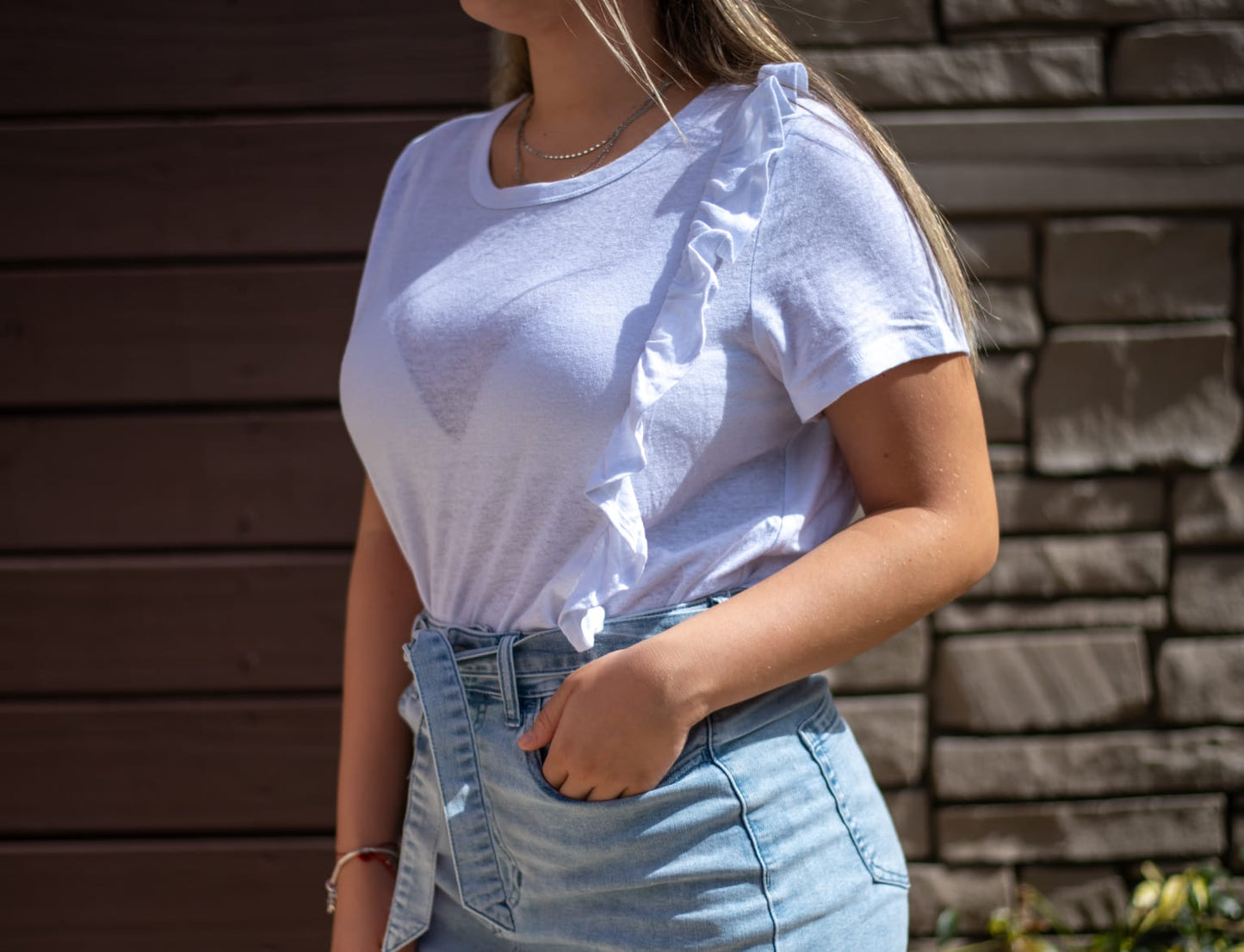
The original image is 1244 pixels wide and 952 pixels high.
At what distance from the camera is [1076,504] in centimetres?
182

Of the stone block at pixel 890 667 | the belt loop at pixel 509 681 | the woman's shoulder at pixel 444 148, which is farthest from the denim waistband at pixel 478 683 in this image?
the stone block at pixel 890 667

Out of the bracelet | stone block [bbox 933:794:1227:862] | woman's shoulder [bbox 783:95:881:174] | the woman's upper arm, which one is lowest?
stone block [bbox 933:794:1227:862]

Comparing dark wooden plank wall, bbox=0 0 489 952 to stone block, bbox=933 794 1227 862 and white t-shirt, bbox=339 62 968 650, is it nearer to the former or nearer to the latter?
white t-shirt, bbox=339 62 968 650

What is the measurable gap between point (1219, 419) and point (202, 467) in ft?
5.89

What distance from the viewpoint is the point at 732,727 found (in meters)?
0.89

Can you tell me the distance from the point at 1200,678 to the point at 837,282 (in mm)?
1397

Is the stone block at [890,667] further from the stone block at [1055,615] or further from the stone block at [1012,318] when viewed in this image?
the stone block at [1012,318]

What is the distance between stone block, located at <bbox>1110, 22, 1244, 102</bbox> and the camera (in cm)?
176

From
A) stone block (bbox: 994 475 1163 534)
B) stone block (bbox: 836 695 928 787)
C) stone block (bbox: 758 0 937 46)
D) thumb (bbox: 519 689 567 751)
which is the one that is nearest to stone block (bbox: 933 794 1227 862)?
stone block (bbox: 836 695 928 787)

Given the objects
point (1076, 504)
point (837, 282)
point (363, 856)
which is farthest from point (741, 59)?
point (1076, 504)

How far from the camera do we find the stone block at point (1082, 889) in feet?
6.18

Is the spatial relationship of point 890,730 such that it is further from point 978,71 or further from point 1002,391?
point 978,71

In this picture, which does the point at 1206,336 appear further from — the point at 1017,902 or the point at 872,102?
the point at 1017,902

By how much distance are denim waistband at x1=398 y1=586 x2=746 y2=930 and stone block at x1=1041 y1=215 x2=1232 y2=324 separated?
1172mm
